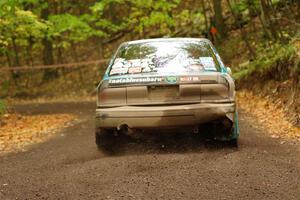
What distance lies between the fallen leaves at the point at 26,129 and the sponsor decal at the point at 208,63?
4105mm

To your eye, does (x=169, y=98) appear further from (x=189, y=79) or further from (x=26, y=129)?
(x=26, y=129)

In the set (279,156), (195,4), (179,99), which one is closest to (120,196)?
(179,99)

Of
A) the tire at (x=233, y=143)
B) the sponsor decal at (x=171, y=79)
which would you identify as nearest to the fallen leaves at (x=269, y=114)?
the tire at (x=233, y=143)

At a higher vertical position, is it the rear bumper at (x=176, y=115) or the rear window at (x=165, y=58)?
the rear window at (x=165, y=58)

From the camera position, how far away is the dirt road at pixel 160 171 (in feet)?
16.8

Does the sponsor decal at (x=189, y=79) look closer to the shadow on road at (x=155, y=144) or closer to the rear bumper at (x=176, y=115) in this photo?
the rear bumper at (x=176, y=115)

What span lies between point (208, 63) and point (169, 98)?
0.91 metres

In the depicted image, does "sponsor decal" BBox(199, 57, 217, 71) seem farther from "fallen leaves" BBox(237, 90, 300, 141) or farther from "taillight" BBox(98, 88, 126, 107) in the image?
"fallen leaves" BBox(237, 90, 300, 141)

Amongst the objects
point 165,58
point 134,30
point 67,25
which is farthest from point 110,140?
point 134,30

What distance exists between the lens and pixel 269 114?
10.8m

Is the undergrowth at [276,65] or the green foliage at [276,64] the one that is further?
the green foliage at [276,64]

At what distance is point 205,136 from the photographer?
7.52 metres

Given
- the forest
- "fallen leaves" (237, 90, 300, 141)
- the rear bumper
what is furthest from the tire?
the forest

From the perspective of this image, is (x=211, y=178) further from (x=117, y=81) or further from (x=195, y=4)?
(x=195, y=4)
